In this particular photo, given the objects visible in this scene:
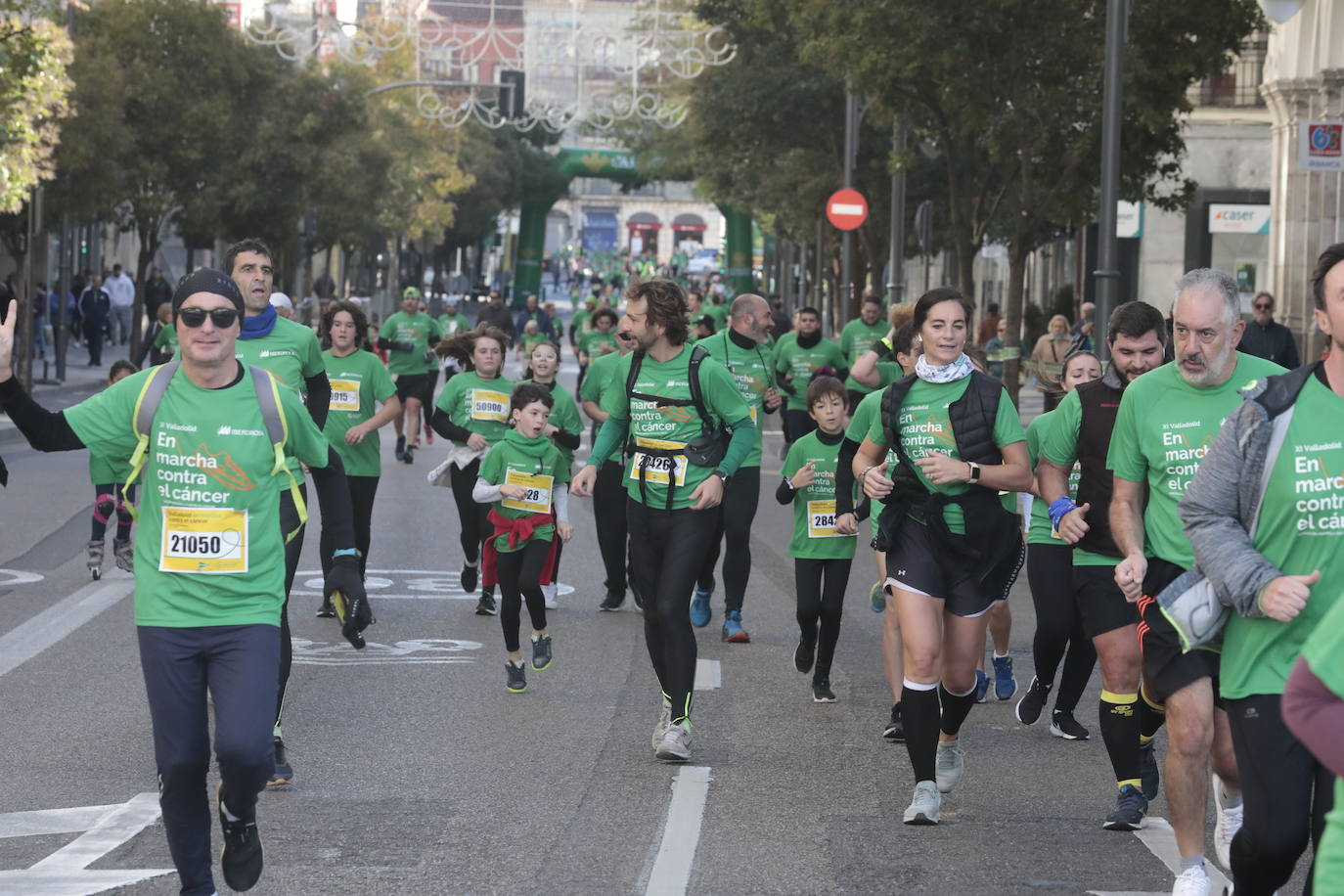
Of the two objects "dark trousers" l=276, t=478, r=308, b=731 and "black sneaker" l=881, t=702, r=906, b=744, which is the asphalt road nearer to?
"black sneaker" l=881, t=702, r=906, b=744

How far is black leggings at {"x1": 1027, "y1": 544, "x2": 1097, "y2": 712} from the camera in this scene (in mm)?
8609

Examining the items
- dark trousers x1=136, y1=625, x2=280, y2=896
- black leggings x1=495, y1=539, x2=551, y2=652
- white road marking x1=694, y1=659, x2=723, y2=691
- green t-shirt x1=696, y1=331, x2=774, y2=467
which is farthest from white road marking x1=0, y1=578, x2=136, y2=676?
dark trousers x1=136, y1=625, x2=280, y2=896

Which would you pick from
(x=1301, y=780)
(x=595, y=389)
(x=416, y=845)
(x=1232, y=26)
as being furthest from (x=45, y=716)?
(x=1232, y=26)

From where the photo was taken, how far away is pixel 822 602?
10039 millimetres

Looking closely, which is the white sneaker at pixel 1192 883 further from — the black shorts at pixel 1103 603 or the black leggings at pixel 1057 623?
the black leggings at pixel 1057 623

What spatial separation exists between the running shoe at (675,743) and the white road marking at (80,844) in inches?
76.1

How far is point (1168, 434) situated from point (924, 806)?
174cm

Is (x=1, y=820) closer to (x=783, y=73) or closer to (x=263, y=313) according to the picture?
(x=263, y=313)

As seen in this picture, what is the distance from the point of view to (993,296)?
60.4 metres

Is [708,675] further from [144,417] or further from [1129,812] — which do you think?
[144,417]

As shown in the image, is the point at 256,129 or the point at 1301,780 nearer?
the point at 1301,780

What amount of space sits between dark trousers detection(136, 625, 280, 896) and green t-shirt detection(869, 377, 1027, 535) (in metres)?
2.64

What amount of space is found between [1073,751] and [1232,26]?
15584mm

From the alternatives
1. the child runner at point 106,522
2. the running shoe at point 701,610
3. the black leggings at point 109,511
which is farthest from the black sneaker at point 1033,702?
the black leggings at point 109,511
